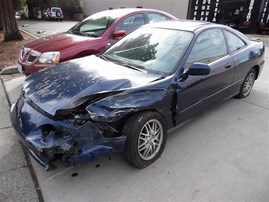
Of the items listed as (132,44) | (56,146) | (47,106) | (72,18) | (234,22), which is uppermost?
(132,44)

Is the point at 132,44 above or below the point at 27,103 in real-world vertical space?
above

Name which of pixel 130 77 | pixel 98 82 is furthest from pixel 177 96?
pixel 98 82

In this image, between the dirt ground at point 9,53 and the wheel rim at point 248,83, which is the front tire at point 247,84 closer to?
the wheel rim at point 248,83

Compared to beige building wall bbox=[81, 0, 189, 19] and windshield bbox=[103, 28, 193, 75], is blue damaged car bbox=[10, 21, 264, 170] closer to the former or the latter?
windshield bbox=[103, 28, 193, 75]

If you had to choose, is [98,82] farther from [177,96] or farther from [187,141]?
[187,141]

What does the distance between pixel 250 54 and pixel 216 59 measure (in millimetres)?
1148

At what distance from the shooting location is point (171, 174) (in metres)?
2.62

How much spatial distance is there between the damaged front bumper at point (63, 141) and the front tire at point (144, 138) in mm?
119

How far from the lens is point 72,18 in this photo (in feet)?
110

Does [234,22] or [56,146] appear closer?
[56,146]

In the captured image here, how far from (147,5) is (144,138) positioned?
2584cm

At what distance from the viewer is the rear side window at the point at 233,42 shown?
381cm

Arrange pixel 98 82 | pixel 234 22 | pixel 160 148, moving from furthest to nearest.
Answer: pixel 234 22 → pixel 160 148 → pixel 98 82

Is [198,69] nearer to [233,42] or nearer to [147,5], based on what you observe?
[233,42]
